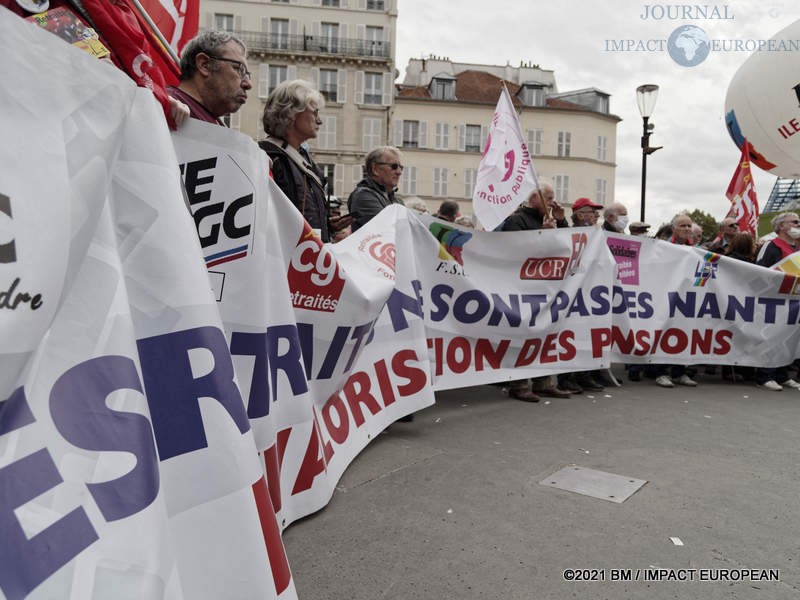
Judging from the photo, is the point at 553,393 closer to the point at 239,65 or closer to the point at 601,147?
the point at 239,65

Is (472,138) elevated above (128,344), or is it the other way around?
(472,138)

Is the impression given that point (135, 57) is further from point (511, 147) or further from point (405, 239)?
point (511, 147)

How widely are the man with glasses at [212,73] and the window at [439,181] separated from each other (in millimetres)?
38754

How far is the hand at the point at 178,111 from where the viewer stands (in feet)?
6.73

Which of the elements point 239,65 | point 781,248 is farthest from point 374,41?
point 239,65

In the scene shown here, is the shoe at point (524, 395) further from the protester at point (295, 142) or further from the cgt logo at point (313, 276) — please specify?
the cgt logo at point (313, 276)

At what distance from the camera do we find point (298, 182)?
362 cm

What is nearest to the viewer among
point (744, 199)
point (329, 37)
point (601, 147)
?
point (744, 199)

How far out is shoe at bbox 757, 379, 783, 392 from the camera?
668cm

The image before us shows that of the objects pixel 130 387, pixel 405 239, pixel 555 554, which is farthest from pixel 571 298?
pixel 130 387

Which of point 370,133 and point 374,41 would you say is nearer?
point 370,133

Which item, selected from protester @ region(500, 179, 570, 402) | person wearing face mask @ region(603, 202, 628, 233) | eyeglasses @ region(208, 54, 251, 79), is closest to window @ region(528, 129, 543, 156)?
person wearing face mask @ region(603, 202, 628, 233)

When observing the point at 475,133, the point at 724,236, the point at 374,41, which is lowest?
the point at 724,236

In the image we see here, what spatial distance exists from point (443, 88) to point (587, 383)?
39971mm
